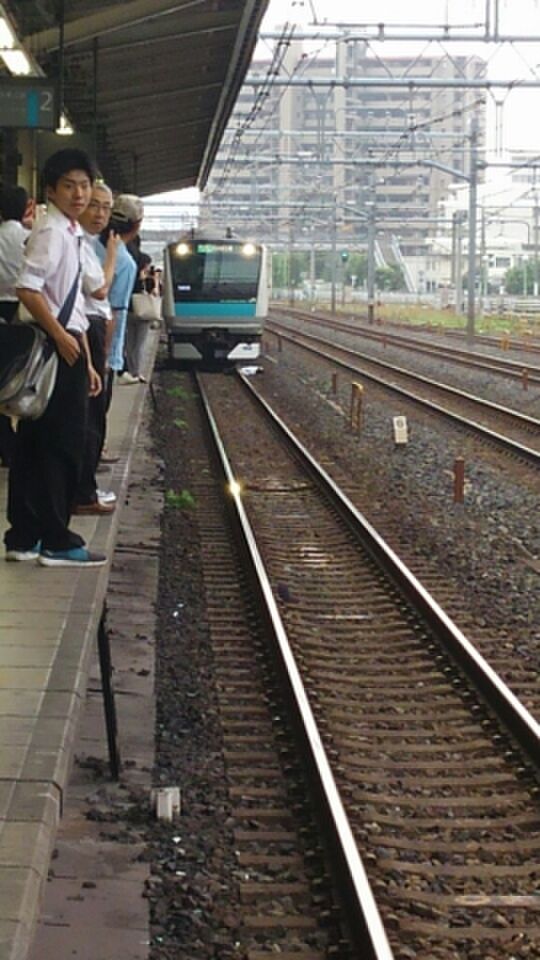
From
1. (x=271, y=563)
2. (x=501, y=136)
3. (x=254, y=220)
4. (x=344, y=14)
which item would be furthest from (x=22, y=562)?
(x=254, y=220)

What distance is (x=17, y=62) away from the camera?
481 inches

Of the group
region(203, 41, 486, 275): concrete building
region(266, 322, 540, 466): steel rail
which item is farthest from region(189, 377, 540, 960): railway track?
region(203, 41, 486, 275): concrete building

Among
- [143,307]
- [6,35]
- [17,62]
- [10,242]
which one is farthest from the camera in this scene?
[143,307]

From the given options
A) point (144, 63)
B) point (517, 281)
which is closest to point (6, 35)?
point (144, 63)

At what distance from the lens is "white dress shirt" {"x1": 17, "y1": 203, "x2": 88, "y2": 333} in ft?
17.9

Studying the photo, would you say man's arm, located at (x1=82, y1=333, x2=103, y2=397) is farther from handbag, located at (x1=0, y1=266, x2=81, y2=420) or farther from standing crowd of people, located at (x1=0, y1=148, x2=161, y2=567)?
handbag, located at (x1=0, y1=266, x2=81, y2=420)

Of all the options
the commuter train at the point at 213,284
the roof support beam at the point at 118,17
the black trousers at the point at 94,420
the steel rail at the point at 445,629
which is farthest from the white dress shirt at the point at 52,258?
the commuter train at the point at 213,284

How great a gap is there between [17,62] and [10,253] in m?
4.91

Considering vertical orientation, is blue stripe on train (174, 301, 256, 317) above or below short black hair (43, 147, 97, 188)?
above

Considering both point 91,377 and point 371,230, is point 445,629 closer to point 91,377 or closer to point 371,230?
point 91,377

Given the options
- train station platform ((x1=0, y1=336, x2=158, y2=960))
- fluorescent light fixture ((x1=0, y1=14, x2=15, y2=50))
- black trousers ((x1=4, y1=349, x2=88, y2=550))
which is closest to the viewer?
train station platform ((x1=0, y1=336, x2=158, y2=960))

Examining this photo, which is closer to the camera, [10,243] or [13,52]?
[10,243]

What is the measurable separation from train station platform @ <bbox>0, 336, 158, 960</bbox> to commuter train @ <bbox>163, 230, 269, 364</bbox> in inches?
734

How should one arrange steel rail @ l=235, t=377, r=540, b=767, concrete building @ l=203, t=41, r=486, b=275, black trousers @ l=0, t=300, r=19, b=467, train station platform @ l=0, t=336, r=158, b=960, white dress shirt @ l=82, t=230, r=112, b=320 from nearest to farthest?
1. train station platform @ l=0, t=336, r=158, b=960
2. steel rail @ l=235, t=377, r=540, b=767
3. white dress shirt @ l=82, t=230, r=112, b=320
4. black trousers @ l=0, t=300, r=19, b=467
5. concrete building @ l=203, t=41, r=486, b=275
